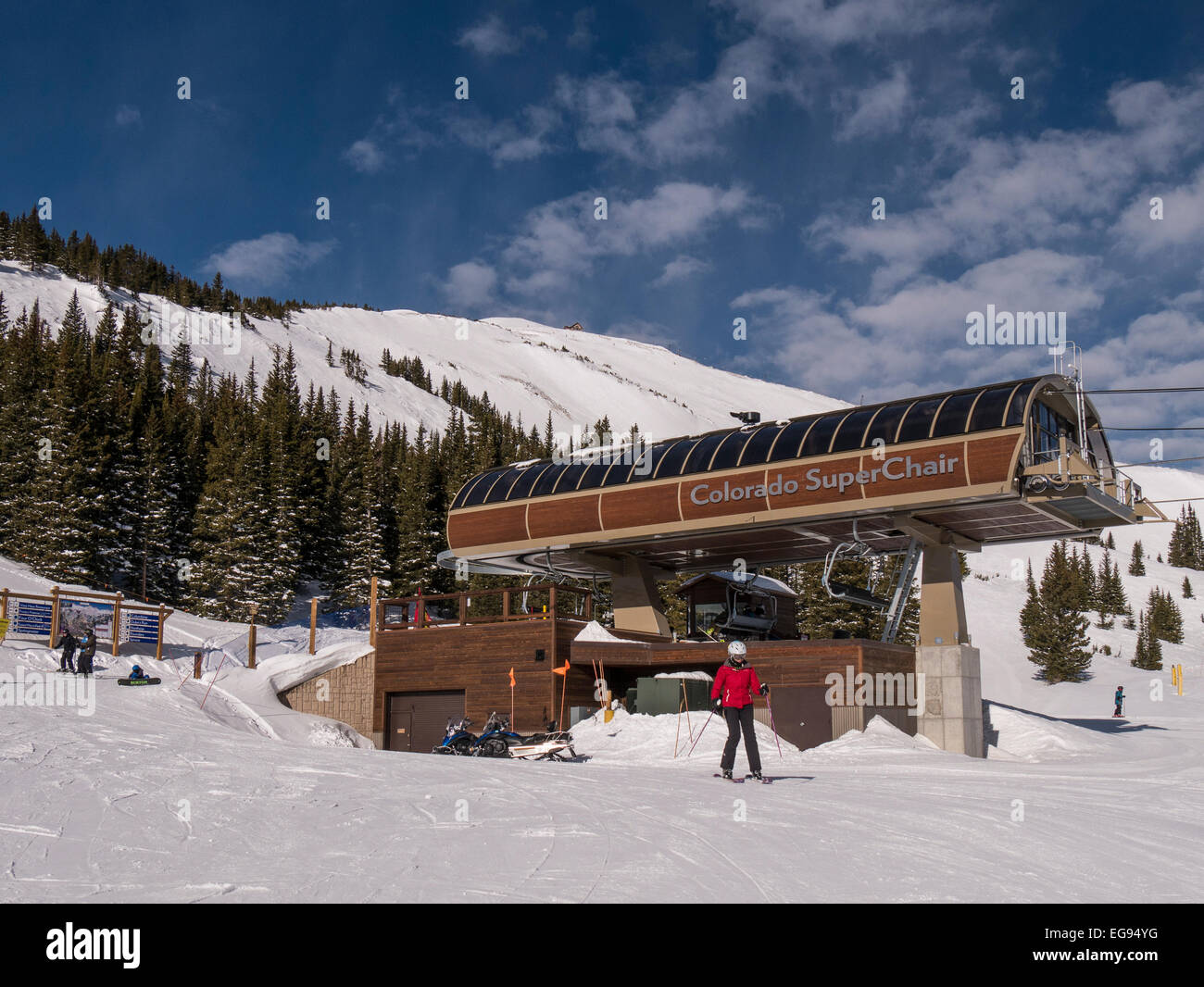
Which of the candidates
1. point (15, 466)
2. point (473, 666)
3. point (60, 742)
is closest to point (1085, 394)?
point (473, 666)

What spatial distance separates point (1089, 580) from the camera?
12481 centimetres

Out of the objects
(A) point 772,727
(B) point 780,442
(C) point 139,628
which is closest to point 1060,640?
(B) point 780,442

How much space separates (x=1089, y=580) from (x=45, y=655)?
126 meters

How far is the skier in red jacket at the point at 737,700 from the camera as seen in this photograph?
13.2 m

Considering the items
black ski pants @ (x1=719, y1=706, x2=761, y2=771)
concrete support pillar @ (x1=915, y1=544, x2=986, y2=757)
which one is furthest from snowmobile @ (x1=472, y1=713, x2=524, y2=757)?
concrete support pillar @ (x1=915, y1=544, x2=986, y2=757)

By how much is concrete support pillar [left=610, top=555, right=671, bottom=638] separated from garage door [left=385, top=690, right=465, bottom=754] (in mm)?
6465

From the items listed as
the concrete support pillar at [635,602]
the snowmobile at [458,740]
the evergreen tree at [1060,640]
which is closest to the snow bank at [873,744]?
the snowmobile at [458,740]

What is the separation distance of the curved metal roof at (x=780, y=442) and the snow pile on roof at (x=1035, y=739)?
8.35 metres

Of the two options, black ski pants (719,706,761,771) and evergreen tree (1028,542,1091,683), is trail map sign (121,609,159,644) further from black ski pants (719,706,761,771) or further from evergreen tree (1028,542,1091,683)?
evergreen tree (1028,542,1091,683)

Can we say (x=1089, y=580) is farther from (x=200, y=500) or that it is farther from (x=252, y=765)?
(x=252, y=765)

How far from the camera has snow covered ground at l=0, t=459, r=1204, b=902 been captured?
21.8 feet

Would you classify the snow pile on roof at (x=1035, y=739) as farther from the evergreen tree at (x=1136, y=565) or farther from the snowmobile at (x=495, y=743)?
the evergreen tree at (x=1136, y=565)

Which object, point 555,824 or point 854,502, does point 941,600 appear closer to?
point 854,502

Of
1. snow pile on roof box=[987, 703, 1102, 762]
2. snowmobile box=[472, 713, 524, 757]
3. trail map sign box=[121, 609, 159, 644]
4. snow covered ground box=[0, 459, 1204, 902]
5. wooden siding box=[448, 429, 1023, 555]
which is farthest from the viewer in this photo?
trail map sign box=[121, 609, 159, 644]
